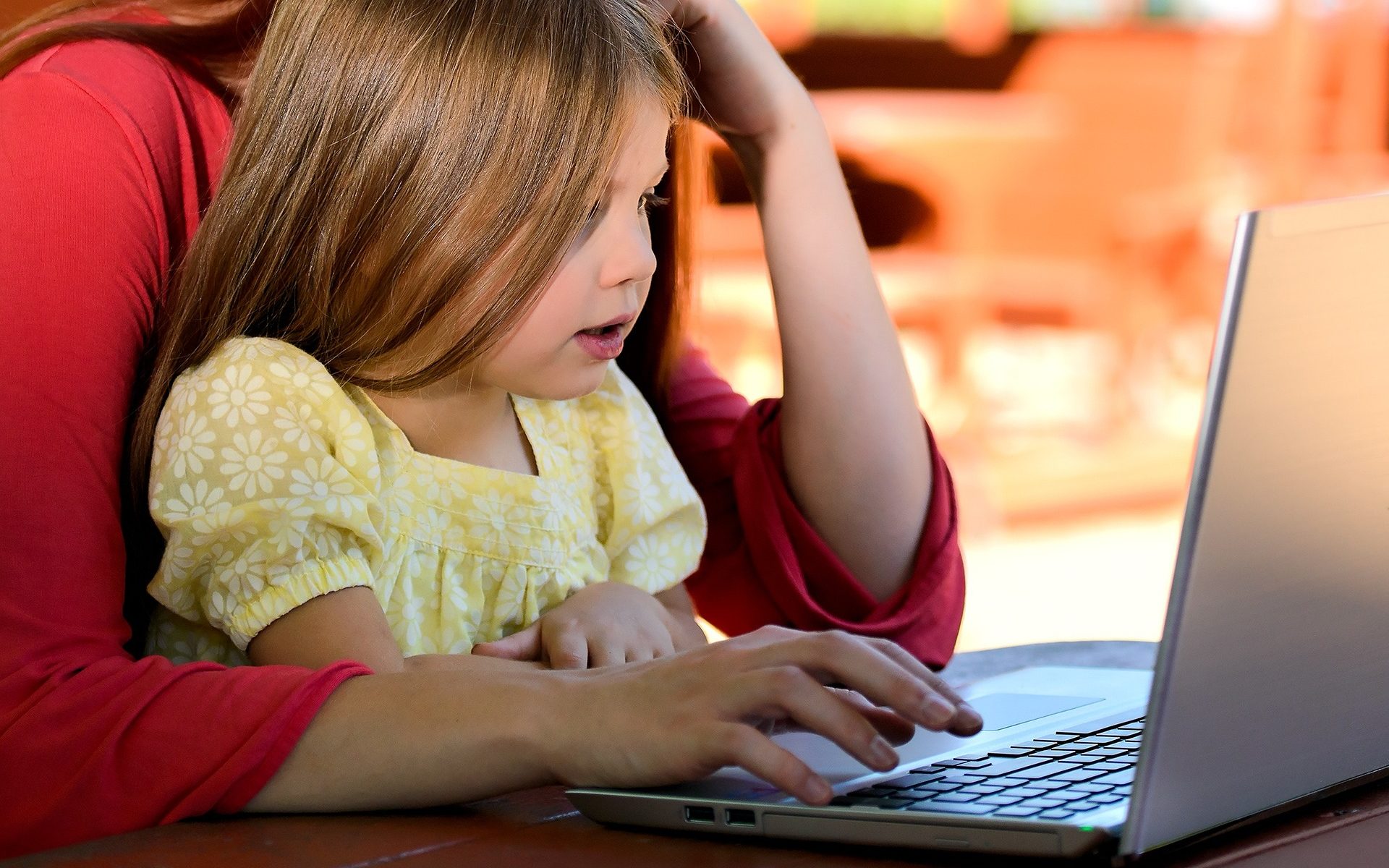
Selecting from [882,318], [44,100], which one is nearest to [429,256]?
[44,100]

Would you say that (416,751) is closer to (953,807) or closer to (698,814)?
(698,814)

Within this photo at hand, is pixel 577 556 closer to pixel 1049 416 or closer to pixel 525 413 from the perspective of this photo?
pixel 525 413

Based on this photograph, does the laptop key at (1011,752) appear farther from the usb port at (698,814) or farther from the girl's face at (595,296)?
the girl's face at (595,296)

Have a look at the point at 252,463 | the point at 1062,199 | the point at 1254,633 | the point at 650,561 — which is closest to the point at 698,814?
the point at 1254,633

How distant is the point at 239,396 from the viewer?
83 centimetres

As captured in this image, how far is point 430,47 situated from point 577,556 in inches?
14.0

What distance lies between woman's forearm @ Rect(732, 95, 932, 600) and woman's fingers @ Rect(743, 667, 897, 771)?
50cm

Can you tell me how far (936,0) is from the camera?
3.79 meters

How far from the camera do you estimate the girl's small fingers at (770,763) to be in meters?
0.60

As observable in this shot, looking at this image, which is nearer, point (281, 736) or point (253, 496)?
point (281, 736)

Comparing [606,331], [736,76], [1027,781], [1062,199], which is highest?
[1062,199]

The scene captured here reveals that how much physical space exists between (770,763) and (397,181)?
439 millimetres

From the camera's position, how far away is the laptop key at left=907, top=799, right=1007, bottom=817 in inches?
23.1

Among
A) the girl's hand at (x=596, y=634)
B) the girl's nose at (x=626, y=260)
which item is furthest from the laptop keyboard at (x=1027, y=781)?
the girl's nose at (x=626, y=260)
